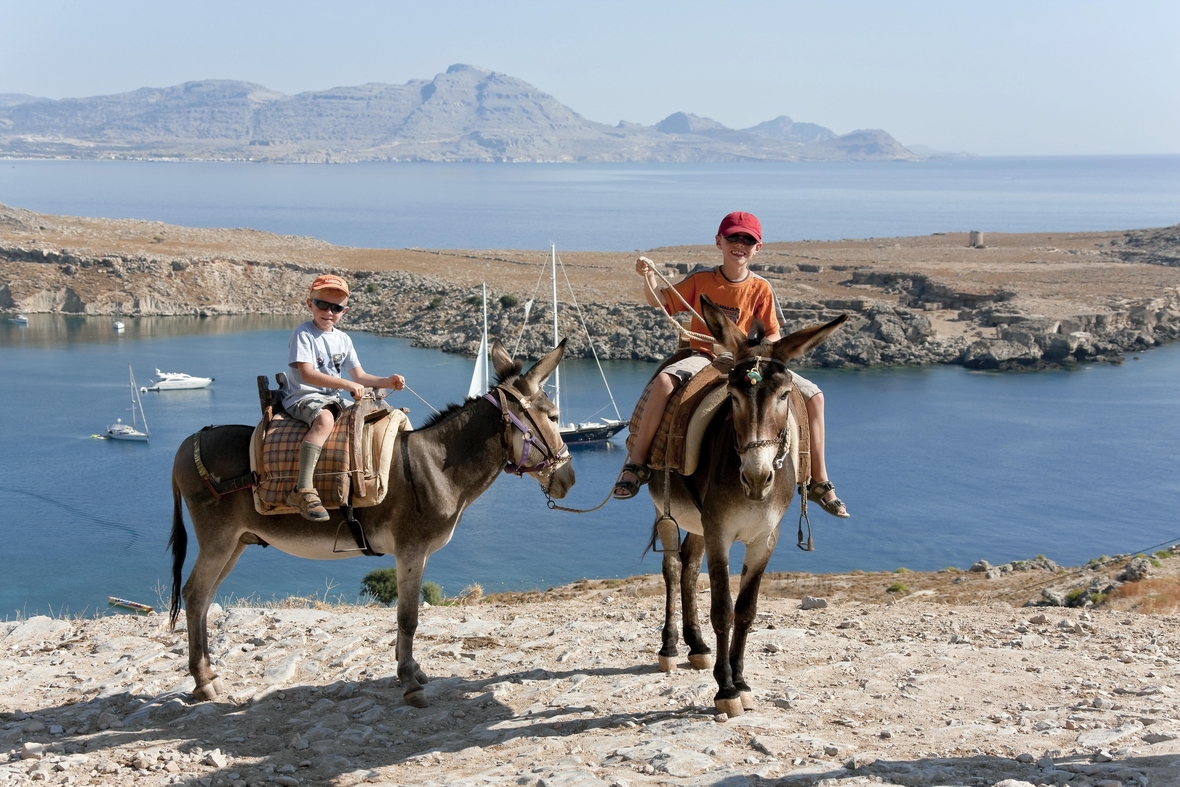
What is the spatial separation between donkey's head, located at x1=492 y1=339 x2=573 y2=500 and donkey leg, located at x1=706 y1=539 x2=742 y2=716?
125 centimetres

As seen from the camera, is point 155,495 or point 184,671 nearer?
point 184,671

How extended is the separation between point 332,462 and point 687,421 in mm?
2576

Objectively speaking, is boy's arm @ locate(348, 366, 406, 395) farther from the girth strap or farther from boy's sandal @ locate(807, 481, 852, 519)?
boy's sandal @ locate(807, 481, 852, 519)

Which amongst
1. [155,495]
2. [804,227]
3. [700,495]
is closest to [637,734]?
[700,495]

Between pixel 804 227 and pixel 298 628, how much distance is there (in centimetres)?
16462

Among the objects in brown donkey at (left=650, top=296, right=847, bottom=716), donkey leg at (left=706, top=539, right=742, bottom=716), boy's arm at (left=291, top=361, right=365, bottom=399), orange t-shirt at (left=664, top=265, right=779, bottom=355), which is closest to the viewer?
brown donkey at (left=650, top=296, right=847, bottom=716)

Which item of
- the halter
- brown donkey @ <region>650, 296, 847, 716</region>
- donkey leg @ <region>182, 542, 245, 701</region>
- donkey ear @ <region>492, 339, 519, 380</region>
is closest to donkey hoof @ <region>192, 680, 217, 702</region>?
donkey leg @ <region>182, 542, 245, 701</region>

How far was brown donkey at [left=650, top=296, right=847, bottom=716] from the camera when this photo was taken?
640cm

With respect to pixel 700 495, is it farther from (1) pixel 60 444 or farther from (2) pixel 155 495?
(1) pixel 60 444

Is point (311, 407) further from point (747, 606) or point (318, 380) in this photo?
point (747, 606)

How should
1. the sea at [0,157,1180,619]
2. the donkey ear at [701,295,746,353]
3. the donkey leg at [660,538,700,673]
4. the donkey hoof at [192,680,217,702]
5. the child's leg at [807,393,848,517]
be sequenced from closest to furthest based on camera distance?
the donkey ear at [701,295,746,353]
the child's leg at [807,393,848,517]
the donkey hoof at [192,680,217,702]
the donkey leg at [660,538,700,673]
the sea at [0,157,1180,619]

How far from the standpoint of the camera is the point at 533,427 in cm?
762

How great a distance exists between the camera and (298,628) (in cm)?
972

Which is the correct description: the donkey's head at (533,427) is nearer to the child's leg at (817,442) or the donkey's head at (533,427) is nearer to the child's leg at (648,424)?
the child's leg at (648,424)
